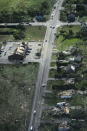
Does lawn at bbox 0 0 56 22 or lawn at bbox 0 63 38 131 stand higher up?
lawn at bbox 0 0 56 22

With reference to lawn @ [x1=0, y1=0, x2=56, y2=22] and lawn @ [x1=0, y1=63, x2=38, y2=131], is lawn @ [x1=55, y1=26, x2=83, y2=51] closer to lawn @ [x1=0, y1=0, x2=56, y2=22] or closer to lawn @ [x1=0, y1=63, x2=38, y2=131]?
lawn @ [x1=0, y1=63, x2=38, y2=131]

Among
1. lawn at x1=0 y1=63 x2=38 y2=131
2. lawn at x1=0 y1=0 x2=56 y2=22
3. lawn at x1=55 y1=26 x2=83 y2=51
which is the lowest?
lawn at x1=0 y1=63 x2=38 y2=131

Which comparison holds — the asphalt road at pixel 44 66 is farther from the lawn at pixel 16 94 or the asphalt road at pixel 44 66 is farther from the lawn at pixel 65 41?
the lawn at pixel 65 41

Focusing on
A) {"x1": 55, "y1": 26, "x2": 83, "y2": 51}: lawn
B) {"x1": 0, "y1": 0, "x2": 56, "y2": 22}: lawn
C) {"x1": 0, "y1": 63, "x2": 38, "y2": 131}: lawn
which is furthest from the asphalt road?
{"x1": 0, "y1": 0, "x2": 56, "y2": 22}: lawn

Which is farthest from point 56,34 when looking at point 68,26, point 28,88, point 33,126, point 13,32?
point 33,126

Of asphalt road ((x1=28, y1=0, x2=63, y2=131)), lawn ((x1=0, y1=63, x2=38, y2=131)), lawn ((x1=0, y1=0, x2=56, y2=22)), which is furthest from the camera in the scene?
lawn ((x1=0, y1=0, x2=56, y2=22))

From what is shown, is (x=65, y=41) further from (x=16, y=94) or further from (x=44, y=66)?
(x=16, y=94)

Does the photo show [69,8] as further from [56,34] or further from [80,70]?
[80,70]
